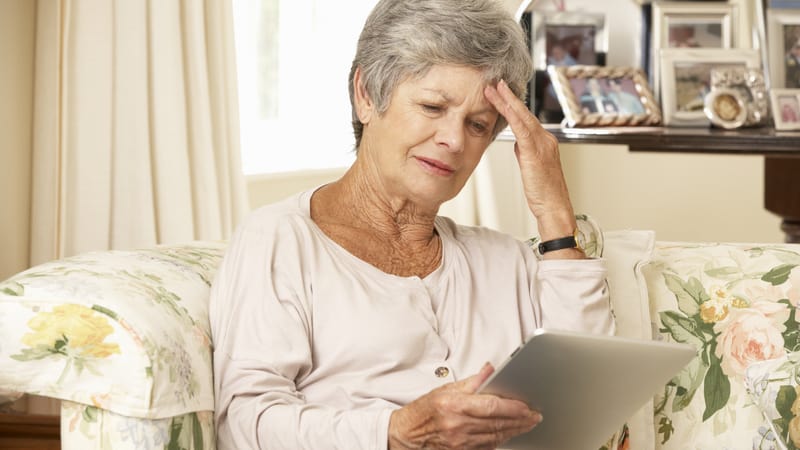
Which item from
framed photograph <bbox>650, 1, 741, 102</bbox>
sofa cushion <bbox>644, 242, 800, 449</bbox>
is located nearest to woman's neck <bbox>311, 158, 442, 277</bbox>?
sofa cushion <bbox>644, 242, 800, 449</bbox>

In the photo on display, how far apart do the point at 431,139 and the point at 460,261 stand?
21 cm

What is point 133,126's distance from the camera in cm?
291

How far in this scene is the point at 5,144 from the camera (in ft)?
8.26

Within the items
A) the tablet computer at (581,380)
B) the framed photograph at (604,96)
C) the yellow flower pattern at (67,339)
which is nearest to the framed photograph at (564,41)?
the framed photograph at (604,96)

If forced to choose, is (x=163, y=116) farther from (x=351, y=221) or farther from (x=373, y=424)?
(x=373, y=424)

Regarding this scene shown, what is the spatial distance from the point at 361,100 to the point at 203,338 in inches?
18.6

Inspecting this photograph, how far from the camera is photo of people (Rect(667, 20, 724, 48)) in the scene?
12.5ft

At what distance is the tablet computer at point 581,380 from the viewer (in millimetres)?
1306

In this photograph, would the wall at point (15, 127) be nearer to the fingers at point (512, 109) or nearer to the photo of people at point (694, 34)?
the fingers at point (512, 109)

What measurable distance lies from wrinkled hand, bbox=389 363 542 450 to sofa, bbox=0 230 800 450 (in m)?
0.26

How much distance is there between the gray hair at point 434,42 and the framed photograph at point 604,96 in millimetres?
1761

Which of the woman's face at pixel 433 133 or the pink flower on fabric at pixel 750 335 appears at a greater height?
the woman's face at pixel 433 133

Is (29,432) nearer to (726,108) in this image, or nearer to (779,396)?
(779,396)

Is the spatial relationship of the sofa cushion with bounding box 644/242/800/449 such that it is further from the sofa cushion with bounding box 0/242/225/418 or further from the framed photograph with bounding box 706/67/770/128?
the framed photograph with bounding box 706/67/770/128
